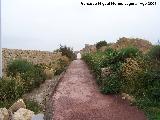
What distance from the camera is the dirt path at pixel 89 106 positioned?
12570 mm

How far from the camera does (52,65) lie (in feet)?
88.6

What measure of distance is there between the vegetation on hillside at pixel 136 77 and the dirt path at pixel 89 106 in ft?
1.23

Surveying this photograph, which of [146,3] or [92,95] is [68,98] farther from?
[146,3]

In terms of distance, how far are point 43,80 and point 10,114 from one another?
7.23m

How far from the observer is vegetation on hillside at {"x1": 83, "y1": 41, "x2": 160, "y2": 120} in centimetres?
1359

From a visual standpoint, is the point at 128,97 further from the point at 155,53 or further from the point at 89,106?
the point at 155,53

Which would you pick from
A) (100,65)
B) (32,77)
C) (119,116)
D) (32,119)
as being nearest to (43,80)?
(32,77)

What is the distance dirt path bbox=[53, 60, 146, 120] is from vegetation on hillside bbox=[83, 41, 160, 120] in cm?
38

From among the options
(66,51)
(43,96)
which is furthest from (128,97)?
(66,51)

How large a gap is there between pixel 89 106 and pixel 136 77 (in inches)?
90.9

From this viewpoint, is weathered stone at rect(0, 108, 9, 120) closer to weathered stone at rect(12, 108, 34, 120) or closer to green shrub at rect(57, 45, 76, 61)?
weathered stone at rect(12, 108, 34, 120)

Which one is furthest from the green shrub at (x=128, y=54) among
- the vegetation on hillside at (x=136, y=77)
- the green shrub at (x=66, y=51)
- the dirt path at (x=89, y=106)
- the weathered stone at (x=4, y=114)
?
the green shrub at (x=66, y=51)

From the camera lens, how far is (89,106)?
1376 centimetres

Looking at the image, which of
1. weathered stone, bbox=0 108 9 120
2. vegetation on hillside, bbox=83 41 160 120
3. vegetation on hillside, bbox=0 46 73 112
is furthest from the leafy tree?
weathered stone, bbox=0 108 9 120
